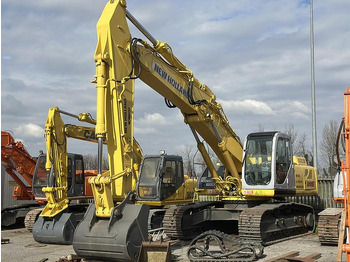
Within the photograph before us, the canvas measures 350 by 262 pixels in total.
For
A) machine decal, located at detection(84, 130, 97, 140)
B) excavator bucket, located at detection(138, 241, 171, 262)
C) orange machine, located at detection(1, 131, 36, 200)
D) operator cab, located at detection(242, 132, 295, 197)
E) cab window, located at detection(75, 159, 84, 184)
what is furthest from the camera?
orange machine, located at detection(1, 131, 36, 200)

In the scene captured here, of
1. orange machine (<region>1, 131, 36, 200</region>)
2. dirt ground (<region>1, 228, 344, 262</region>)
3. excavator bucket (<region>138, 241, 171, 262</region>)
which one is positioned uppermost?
orange machine (<region>1, 131, 36, 200</region>)

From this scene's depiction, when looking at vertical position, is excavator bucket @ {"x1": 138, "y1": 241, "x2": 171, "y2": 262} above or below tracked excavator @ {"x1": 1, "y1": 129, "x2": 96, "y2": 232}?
below

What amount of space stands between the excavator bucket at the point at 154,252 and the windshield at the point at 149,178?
5.28 metres

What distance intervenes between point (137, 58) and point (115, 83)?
113cm

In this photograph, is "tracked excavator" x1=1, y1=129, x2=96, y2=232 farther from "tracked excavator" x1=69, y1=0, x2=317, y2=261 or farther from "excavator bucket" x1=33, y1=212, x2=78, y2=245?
"tracked excavator" x1=69, y1=0, x2=317, y2=261

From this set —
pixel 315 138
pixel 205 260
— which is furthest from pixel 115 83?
pixel 315 138

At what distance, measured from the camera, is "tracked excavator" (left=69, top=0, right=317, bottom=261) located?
28.9ft

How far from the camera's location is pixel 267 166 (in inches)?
506

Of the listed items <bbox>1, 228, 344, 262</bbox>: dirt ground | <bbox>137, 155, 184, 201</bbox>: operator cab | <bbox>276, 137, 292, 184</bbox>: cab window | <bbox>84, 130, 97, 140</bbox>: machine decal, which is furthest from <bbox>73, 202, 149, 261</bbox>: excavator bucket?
<bbox>84, 130, 97, 140</bbox>: machine decal

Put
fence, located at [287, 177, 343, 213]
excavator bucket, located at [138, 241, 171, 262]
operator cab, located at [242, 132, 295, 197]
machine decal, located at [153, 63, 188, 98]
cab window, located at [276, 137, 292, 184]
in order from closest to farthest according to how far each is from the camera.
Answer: excavator bucket, located at [138, 241, 171, 262], machine decal, located at [153, 63, 188, 98], operator cab, located at [242, 132, 295, 197], cab window, located at [276, 137, 292, 184], fence, located at [287, 177, 343, 213]

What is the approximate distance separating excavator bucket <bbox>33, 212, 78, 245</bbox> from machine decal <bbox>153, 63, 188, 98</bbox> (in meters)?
4.93

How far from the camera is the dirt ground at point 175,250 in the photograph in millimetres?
10867

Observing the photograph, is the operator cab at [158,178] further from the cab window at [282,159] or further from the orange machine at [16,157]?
the orange machine at [16,157]

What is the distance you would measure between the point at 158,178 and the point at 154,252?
5.67 meters
